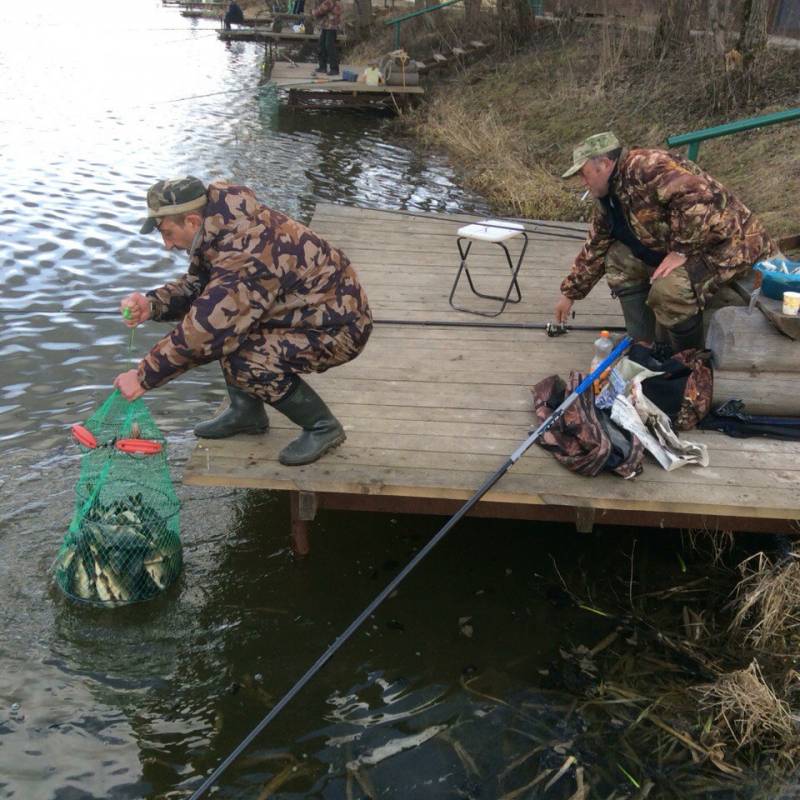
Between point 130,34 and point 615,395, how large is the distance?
1007 inches

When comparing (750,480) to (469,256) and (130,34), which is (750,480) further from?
(130,34)

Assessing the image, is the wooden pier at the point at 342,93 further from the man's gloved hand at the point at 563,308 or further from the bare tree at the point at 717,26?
the man's gloved hand at the point at 563,308

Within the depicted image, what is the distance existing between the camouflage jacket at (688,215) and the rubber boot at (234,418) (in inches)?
85.7

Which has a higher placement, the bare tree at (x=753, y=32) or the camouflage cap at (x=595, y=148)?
the bare tree at (x=753, y=32)

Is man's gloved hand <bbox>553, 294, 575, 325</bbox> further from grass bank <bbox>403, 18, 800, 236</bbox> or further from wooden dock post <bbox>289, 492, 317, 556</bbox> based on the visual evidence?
grass bank <bbox>403, 18, 800, 236</bbox>

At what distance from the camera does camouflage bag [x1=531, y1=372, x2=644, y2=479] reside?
4.10 metres

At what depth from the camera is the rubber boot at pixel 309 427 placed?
4047 mm

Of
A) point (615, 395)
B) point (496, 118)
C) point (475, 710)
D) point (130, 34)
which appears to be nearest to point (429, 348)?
point (615, 395)

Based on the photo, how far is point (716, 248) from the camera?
4672 millimetres

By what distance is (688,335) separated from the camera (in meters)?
4.79

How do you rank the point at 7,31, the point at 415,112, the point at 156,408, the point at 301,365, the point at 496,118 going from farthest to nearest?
the point at 7,31 < the point at 415,112 < the point at 496,118 < the point at 156,408 < the point at 301,365

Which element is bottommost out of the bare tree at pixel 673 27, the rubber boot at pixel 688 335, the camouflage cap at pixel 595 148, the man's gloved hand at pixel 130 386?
the rubber boot at pixel 688 335

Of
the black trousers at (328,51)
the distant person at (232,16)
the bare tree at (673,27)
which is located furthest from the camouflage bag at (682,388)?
the distant person at (232,16)

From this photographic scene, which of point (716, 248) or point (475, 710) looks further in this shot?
point (716, 248)
